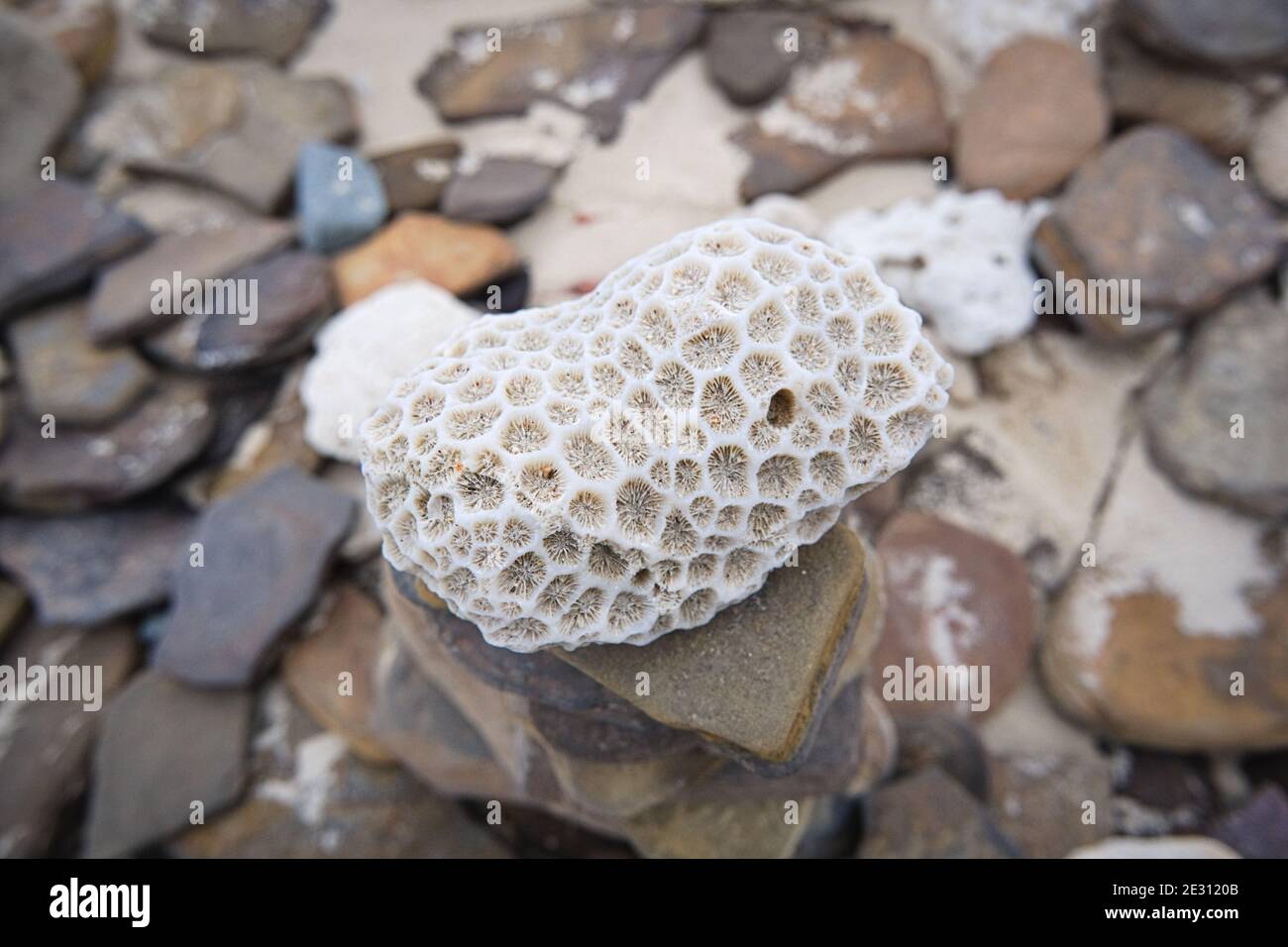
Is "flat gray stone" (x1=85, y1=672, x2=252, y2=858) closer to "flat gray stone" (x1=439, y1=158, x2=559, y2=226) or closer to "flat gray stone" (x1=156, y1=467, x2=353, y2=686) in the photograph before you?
"flat gray stone" (x1=156, y1=467, x2=353, y2=686)

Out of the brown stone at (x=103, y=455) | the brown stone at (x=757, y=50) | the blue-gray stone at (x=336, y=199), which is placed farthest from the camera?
the brown stone at (x=757, y=50)

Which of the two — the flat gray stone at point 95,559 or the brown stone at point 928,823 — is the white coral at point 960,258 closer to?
the brown stone at point 928,823

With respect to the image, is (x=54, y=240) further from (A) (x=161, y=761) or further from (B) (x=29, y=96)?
(A) (x=161, y=761)

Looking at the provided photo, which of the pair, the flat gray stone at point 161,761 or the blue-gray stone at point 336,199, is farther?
the blue-gray stone at point 336,199

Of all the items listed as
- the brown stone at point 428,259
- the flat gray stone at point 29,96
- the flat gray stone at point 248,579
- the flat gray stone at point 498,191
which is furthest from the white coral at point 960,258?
the flat gray stone at point 29,96

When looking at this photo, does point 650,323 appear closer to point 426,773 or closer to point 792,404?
A: point 792,404

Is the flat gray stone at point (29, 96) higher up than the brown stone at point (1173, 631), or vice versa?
the flat gray stone at point (29, 96)
